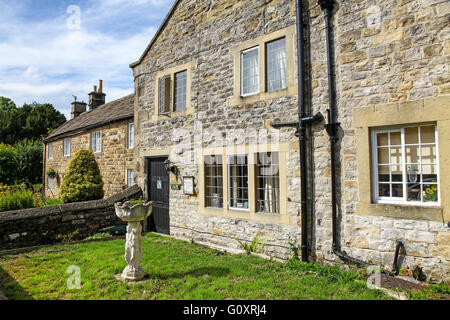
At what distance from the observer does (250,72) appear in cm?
765

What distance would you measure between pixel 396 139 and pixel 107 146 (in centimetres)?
1402

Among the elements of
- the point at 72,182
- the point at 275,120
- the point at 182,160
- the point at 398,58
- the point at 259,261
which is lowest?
the point at 259,261

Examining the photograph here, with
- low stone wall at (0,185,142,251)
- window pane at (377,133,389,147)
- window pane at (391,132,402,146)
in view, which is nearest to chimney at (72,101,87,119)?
low stone wall at (0,185,142,251)

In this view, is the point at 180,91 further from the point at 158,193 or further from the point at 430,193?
the point at 430,193

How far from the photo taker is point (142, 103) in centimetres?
1075

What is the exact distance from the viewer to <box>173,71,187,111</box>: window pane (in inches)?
371

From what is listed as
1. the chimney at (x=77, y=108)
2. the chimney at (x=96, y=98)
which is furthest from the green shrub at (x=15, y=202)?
the chimney at (x=77, y=108)

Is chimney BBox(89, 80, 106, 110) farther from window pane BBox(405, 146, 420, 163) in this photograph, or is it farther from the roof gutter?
window pane BBox(405, 146, 420, 163)

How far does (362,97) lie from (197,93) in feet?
15.3

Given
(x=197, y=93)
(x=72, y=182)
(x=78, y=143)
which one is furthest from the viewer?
(x=78, y=143)

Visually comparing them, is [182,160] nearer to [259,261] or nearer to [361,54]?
[259,261]

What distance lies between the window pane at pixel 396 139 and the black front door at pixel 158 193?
21.6 ft

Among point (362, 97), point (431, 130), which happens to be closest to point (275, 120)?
point (362, 97)

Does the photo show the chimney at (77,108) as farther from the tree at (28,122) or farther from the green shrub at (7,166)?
the tree at (28,122)
